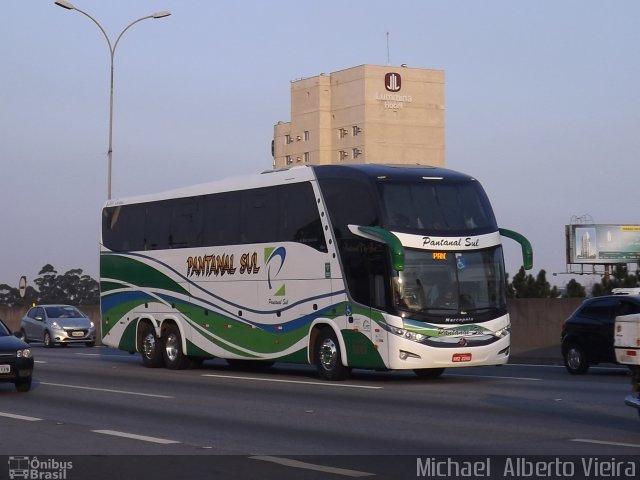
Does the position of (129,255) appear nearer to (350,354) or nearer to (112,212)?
(112,212)

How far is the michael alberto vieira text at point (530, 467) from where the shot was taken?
10.4 meters

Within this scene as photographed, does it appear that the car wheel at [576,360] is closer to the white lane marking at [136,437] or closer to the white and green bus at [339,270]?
the white and green bus at [339,270]

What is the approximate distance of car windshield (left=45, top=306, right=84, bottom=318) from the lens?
150ft

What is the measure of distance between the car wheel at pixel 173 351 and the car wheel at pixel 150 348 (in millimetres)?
172

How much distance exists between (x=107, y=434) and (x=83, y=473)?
314cm

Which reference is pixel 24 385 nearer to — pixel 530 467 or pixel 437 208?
pixel 437 208

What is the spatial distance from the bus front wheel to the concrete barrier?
956cm

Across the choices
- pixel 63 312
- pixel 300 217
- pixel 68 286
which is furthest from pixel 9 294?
pixel 300 217

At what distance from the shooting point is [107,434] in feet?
45.8

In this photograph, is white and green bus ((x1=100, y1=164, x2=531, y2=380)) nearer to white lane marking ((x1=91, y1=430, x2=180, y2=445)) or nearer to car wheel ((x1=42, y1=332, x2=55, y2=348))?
white lane marking ((x1=91, y1=430, x2=180, y2=445))

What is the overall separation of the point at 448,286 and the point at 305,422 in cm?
708

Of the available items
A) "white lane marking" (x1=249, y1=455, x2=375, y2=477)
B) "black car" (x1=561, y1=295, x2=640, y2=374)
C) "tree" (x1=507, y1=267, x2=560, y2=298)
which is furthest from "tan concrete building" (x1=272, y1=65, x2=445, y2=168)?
"white lane marking" (x1=249, y1=455, x2=375, y2=477)

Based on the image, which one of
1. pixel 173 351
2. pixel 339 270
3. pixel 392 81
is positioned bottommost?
pixel 173 351

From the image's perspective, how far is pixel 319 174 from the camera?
2303cm
